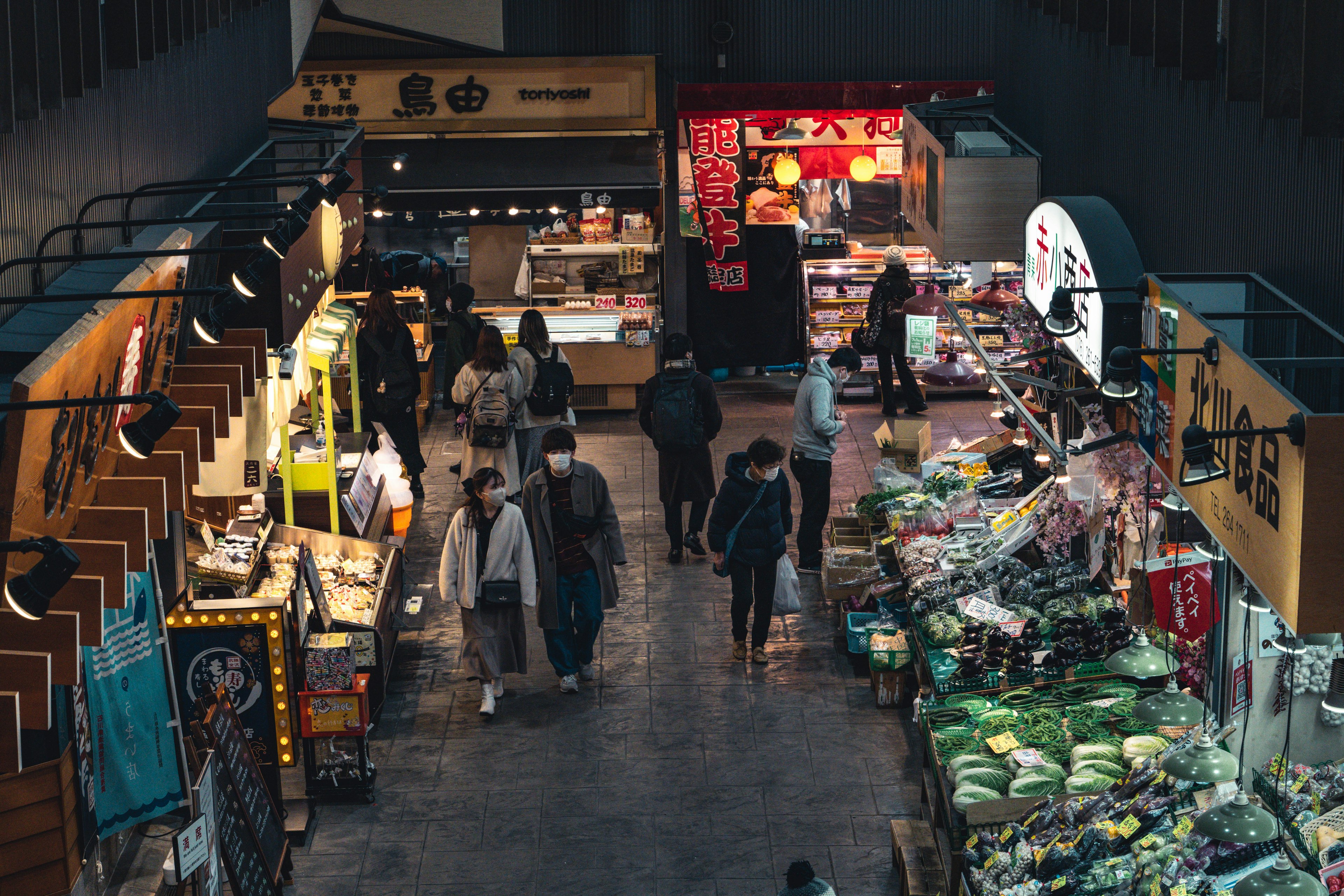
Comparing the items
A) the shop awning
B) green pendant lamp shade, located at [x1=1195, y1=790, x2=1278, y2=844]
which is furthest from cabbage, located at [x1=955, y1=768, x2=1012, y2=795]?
the shop awning

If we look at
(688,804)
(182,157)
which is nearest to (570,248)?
(182,157)

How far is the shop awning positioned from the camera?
58.1ft

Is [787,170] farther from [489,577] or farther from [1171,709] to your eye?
[1171,709]

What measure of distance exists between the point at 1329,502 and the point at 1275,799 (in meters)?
2.24

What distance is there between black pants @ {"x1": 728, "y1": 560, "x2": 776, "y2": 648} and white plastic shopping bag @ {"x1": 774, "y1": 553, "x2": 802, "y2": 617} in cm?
3

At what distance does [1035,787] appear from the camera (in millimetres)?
7633

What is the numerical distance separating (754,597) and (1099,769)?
11.2ft

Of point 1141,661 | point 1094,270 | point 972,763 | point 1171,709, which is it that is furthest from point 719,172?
point 1171,709

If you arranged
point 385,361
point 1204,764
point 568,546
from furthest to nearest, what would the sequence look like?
point 385,361, point 568,546, point 1204,764

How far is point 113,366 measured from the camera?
6.64 m

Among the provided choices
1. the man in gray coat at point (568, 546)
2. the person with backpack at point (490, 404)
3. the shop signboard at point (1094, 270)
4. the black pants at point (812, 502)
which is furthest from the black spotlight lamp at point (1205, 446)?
the person with backpack at point (490, 404)

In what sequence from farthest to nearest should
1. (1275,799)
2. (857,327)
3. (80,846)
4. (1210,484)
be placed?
(857,327) < (80,846) < (1275,799) < (1210,484)

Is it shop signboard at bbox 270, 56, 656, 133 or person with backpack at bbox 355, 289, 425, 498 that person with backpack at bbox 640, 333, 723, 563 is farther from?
shop signboard at bbox 270, 56, 656, 133

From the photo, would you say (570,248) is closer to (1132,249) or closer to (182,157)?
(182,157)
